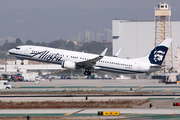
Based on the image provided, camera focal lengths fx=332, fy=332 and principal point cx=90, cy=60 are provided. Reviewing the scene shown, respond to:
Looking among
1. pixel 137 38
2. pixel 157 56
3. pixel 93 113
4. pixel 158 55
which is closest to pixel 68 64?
pixel 157 56

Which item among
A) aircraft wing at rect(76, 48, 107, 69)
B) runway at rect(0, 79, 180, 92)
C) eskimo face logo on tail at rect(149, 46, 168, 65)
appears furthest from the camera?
eskimo face logo on tail at rect(149, 46, 168, 65)

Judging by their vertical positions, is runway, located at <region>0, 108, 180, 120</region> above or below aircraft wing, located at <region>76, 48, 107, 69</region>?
below

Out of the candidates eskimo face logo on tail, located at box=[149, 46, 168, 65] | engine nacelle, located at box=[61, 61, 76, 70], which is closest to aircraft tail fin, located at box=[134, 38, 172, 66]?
eskimo face logo on tail, located at box=[149, 46, 168, 65]

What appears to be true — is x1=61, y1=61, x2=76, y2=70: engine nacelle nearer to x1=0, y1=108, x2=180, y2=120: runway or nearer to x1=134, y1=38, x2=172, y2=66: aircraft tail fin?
x1=134, y1=38, x2=172, y2=66: aircraft tail fin

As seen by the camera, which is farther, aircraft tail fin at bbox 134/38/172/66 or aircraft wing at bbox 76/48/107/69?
aircraft tail fin at bbox 134/38/172/66

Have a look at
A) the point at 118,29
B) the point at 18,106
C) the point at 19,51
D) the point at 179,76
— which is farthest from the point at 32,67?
the point at 18,106

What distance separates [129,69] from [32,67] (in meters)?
101

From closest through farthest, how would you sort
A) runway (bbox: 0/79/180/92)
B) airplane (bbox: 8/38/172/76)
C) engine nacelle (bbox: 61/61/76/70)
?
1. runway (bbox: 0/79/180/92)
2. engine nacelle (bbox: 61/61/76/70)
3. airplane (bbox: 8/38/172/76)

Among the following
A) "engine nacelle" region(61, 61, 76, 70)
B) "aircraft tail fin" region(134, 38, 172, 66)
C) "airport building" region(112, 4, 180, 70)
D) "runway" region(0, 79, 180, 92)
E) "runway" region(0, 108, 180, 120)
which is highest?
"airport building" region(112, 4, 180, 70)

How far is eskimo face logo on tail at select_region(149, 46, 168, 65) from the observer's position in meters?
63.3

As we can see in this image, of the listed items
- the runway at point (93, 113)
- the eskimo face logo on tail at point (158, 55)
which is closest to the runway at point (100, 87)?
the eskimo face logo on tail at point (158, 55)

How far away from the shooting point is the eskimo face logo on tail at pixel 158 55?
2494 inches

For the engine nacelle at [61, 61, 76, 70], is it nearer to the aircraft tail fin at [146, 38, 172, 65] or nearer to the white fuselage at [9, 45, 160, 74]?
the white fuselage at [9, 45, 160, 74]

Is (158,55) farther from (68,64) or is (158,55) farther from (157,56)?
(68,64)
